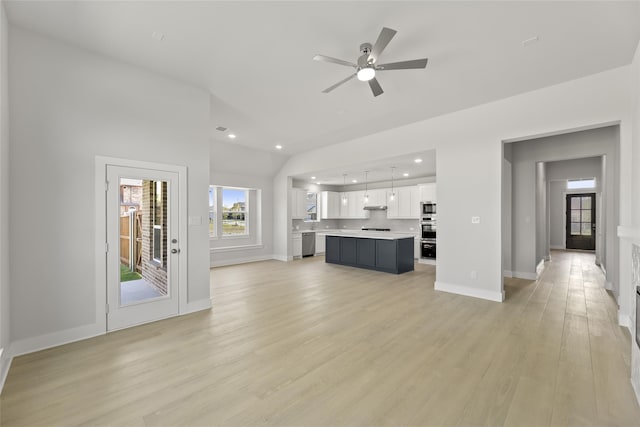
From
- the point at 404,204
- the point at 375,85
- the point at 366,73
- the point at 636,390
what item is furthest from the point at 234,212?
the point at 636,390

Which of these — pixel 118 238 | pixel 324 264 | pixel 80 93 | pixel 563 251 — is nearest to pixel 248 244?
pixel 324 264

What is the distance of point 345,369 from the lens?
2.45 metres

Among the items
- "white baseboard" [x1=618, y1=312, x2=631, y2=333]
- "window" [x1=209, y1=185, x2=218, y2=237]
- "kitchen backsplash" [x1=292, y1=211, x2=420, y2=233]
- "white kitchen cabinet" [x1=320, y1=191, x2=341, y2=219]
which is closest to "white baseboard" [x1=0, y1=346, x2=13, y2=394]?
"window" [x1=209, y1=185, x2=218, y2=237]

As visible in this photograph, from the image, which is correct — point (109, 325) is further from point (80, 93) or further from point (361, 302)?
point (361, 302)

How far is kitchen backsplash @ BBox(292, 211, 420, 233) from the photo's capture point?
9195mm

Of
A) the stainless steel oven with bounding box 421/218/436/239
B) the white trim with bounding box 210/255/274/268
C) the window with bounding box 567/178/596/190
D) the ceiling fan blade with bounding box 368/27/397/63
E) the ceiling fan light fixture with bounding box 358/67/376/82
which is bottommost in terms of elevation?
the white trim with bounding box 210/255/274/268

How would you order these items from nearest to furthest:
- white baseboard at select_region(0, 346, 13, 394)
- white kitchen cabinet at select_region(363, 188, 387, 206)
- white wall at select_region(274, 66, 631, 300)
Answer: white baseboard at select_region(0, 346, 13, 394) → white wall at select_region(274, 66, 631, 300) → white kitchen cabinet at select_region(363, 188, 387, 206)

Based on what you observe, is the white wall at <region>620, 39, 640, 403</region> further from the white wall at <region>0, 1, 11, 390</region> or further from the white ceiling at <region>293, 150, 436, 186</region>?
the white wall at <region>0, 1, 11, 390</region>

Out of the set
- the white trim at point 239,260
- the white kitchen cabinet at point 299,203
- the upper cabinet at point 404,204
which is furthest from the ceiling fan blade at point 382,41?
the white kitchen cabinet at point 299,203

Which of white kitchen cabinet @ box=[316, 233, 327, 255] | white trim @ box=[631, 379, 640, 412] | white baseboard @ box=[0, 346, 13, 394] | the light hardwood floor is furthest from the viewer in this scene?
white kitchen cabinet @ box=[316, 233, 327, 255]

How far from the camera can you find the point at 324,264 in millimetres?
7762

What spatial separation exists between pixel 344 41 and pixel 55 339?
170 inches

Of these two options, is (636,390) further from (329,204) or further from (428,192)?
(329,204)

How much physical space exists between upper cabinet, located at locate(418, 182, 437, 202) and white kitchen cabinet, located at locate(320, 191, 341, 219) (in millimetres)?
3357
